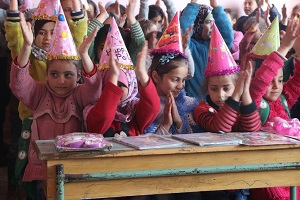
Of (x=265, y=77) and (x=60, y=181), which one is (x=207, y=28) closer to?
(x=265, y=77)

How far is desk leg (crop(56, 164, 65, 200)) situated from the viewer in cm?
207

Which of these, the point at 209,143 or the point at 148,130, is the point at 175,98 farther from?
the point at 209,143

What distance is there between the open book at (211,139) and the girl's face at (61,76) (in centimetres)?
62

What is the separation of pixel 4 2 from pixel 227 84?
2256mm

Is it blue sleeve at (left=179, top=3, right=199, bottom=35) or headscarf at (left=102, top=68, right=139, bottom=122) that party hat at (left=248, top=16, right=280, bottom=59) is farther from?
headscarf at (left=102, top=68, right=139, bottom=122)

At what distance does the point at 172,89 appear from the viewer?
2.95 m

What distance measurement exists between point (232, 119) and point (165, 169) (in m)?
0.57

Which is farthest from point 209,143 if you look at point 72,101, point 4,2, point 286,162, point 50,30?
point 4,2

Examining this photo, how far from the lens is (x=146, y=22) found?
4.05 m

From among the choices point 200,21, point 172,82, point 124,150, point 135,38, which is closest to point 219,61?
point 172,82

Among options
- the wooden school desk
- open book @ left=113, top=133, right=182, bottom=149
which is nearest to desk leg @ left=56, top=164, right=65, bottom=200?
the wooden school desk

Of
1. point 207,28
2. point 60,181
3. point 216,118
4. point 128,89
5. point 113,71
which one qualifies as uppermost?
point 207,28

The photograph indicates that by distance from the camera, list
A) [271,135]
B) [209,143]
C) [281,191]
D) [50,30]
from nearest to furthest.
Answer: [209,143] → [271,135] → [281,191] → [50,30]

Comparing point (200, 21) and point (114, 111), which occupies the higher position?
point (200, 21)
